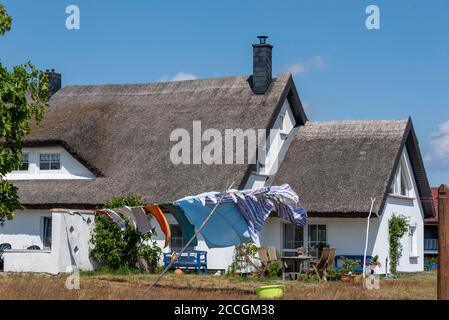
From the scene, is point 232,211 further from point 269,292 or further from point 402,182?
point 402,182

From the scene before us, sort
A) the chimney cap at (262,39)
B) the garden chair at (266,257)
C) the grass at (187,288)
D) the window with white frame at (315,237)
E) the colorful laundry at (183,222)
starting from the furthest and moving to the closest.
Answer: the chimney cap at (262,39), the window with white frame at (315,237), the garden chair at (266,257), the colorful laundry at (183,222), the grass at (187,288)

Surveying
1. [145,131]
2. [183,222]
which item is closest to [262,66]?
[145,131]

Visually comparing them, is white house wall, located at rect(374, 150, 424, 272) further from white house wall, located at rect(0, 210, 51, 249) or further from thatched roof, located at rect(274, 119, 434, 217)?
white house wall, located at rect(0, 210, 51, 249)

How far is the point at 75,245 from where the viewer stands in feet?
95.3

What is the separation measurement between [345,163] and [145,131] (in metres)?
7.97

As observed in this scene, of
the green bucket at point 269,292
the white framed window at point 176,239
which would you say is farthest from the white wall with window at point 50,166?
the green bucket at point 269,292

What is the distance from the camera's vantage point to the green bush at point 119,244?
29.3 m

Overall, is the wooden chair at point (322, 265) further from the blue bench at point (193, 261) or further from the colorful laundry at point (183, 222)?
the colorful laundry at point (183, 222)

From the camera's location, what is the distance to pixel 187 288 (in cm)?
2294

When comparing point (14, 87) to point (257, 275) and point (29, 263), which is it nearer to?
point (29, 263)

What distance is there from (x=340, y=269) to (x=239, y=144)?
5.98 m

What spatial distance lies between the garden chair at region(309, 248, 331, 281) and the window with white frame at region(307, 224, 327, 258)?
3.09 metres

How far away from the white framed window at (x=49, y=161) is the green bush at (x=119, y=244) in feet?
17.7
